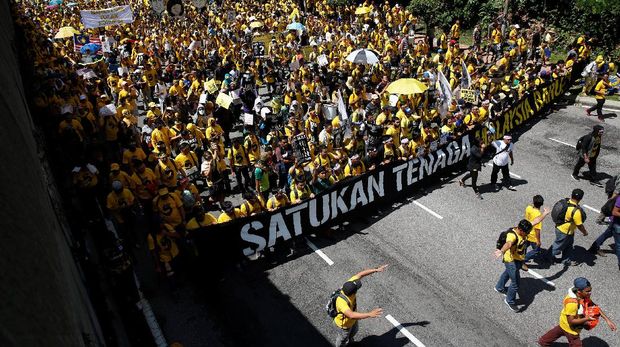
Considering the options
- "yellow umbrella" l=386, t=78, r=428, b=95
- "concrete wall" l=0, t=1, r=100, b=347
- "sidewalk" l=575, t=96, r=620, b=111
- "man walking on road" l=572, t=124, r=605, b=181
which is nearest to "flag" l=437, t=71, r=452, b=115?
"yellow umbrella" l=386, t=78, r=428, b=95

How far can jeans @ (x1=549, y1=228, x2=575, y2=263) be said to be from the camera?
9395mm

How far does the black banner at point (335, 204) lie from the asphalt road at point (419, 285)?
0.48 m

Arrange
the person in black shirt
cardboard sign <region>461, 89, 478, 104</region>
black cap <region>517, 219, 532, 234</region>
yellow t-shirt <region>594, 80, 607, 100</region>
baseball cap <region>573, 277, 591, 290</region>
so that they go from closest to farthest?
1. baseball cap <region>573, 277, 591, 290</region>
2. black cap <region>517, 219, 532, 234</region>
3. the person in black shirt
4. cardboard sign <region>461, 89, 478, 104</region>
5. yellow t-shirt <region>594, 80, 607, 100</region>

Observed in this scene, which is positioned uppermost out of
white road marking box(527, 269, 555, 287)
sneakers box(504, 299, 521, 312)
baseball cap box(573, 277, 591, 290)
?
baseball cap box(573, 277, 591, 290)

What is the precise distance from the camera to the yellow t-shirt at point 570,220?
30.1ft

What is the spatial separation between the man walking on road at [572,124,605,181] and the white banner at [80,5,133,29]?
22085 millimetres

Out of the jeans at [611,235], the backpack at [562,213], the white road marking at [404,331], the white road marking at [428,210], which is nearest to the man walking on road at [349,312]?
the white road marking at [404,331]

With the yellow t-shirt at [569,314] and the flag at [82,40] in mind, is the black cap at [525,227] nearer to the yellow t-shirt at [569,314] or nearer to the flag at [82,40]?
the yellow t-shirt at [569,314]

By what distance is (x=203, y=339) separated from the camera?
326 inches

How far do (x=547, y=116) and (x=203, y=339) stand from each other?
15.7 meters

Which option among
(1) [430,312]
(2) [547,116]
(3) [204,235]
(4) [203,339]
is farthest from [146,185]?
(2) [547,116]

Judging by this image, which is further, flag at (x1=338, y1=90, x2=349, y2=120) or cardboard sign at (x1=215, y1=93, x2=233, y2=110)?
flag at (x1=338, y1=90, x2=349, y2=120)

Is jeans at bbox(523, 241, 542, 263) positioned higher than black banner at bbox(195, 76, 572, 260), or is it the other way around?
black banner at bbox(195, 76, 572, 260)

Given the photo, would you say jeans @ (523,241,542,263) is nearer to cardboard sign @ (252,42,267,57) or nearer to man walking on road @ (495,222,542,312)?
man walking on road @ (495,222,542,312)
